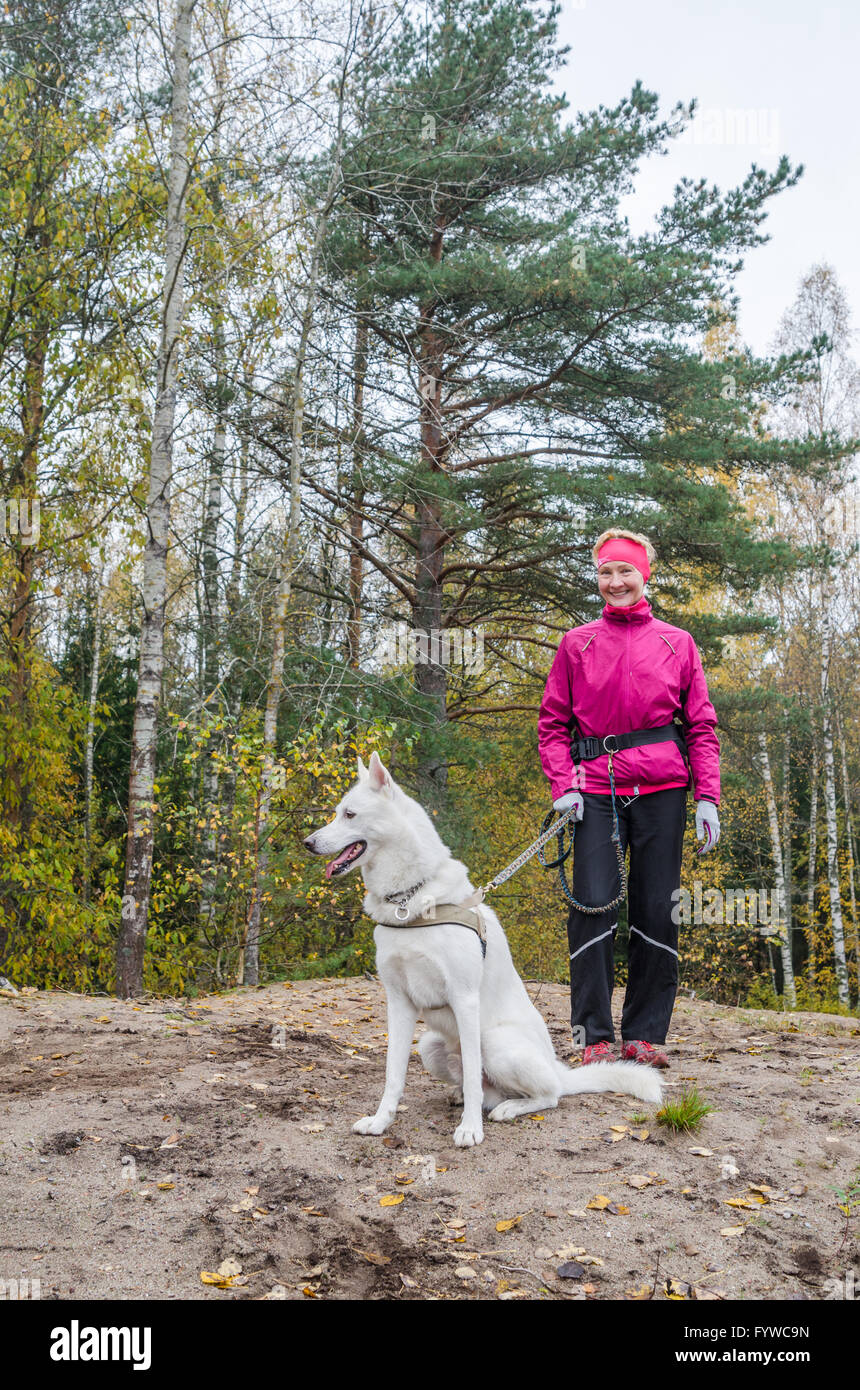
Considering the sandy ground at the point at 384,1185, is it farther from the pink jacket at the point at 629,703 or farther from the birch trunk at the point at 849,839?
the birch trunk at the point at 849,839

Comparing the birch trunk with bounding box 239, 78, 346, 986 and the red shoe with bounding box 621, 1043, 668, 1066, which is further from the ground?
the birch trunk with bounding box 239, 78, 346, 986

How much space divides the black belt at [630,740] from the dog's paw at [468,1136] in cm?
173

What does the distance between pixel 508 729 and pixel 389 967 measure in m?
11.2

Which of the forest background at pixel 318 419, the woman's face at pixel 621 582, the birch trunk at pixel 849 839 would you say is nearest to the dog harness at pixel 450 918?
the woman's face at pixel 621 582

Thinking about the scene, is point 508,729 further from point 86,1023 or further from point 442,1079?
point 442,1079

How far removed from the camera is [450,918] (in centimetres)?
355

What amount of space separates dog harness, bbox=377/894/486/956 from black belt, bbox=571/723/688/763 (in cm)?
109

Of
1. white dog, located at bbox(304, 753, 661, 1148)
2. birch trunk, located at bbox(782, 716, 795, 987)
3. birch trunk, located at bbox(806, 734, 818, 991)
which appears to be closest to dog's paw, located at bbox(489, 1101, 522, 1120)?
white dog, located at bbox(304, 753, 661, 1148)

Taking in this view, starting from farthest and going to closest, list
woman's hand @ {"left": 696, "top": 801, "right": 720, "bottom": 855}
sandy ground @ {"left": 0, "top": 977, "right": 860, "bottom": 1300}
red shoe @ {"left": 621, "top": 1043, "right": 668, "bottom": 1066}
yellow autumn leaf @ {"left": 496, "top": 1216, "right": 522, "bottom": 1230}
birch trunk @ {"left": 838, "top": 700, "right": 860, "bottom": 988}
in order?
1. birch trunk @ {"left": 838, "top": 700, "right": 860, "bottom": 988}
2. red shoe @ {"left": 621, "top": 1043, "right": 668, "bottom": 1066}
3. woman's hand @ {"left": 696, "top": 801, "right": 720, "bottom": 855}
4. yellow autumn leaf @ {"left": 496, "top": 1216, "right": 522, "bottom": 1230}
5. sandy ground @ {"left": 0, "top": 977, "right": 860, "bottom": 1300}

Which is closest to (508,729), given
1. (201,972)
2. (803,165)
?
(201,972)

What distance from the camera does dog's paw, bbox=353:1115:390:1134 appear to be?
3.54 metres

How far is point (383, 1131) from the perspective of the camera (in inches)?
140

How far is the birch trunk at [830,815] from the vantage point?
17278mm

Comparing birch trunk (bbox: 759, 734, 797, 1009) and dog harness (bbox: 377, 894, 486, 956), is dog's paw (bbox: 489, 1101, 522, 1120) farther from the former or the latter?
birch trunk (bbox: 759, 734, 797, 1009)
